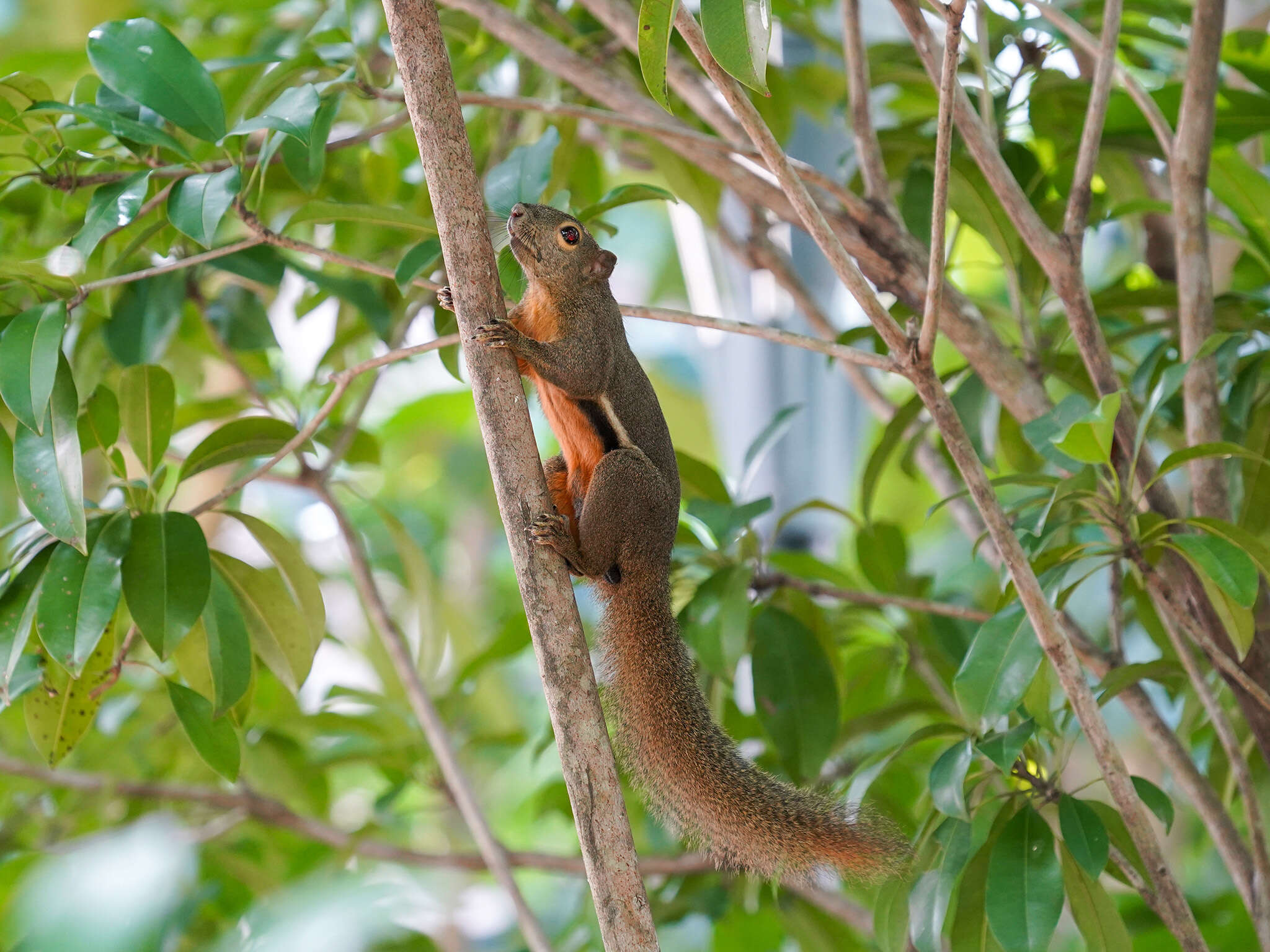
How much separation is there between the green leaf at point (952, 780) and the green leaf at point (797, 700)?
422mm

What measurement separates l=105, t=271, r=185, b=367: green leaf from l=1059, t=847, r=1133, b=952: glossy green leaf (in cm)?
151

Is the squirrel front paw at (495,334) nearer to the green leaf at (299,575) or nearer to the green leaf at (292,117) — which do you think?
the green leaf at (292,117)

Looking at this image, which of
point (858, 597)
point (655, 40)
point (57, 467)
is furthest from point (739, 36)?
point (858, 597)

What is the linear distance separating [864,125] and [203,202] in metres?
0.90

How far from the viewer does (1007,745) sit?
1235mm

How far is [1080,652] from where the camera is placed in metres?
1.63

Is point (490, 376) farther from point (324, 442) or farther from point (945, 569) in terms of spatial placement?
point (945, 569)

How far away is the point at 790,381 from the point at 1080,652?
57.8 inches

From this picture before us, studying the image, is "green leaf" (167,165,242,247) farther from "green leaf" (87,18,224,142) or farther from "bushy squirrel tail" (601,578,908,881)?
"bushy squirrel tail" (601,578,908,881)

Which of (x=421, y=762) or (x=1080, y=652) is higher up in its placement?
(x=1080, y=652)

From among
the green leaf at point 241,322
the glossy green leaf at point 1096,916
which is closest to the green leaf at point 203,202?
the green leaf at point 241,322

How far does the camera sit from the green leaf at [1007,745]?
1206 millimetres

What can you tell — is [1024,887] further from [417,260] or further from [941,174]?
[417,260]

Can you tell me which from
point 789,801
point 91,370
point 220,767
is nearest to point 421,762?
point 220,767
